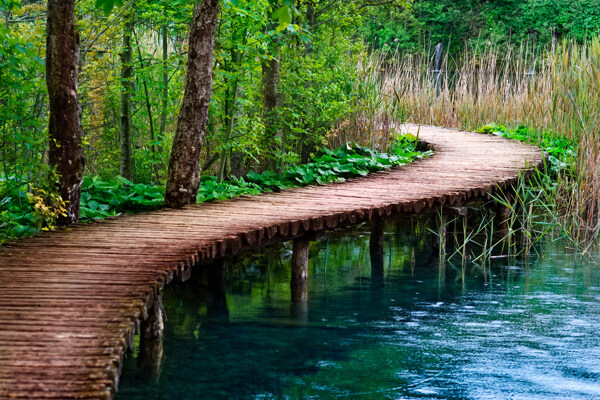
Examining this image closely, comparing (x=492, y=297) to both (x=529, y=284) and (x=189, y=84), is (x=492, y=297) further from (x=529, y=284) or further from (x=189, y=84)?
(x=189, y=84)

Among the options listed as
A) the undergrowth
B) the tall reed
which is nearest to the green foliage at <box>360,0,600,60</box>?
the tall reed

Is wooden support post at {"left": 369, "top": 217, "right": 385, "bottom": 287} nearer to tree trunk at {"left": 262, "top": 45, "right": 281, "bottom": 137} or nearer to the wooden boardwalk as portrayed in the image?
the wooden boardwalk

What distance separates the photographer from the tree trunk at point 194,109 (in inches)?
245

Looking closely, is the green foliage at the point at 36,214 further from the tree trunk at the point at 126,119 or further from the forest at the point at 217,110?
the tree trunk at the point at 126,119

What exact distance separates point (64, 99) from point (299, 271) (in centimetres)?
240

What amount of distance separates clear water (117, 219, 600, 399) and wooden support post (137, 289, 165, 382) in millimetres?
40

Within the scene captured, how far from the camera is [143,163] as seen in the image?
922 centimetres

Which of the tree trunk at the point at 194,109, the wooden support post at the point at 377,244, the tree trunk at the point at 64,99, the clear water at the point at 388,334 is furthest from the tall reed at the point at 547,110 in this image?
the tree trunk at the point at 64,99

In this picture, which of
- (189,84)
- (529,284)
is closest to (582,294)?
(529,284)

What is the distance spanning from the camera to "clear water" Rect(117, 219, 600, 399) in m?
4.53

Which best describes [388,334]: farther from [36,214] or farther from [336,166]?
[336,166]

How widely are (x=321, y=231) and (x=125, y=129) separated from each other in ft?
10.4

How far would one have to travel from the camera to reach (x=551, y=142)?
941 centimetres

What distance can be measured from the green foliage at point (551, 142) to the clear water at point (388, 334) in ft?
3.27
